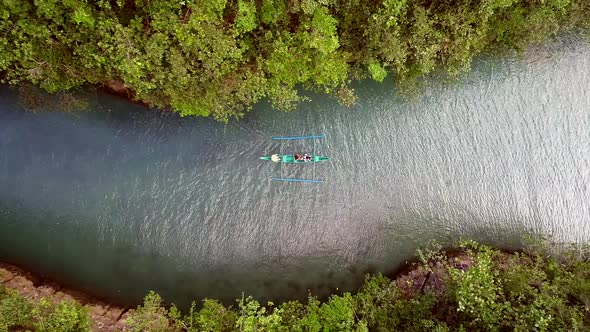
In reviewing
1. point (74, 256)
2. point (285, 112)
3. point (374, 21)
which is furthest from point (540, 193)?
point (74, 256)

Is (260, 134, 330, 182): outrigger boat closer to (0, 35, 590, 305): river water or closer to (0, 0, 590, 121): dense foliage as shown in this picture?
(0, 35, 590, 305): river water

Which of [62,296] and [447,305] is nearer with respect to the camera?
[447,305]

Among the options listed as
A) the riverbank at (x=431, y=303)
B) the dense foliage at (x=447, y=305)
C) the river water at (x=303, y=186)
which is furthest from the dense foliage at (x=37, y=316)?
the river water at (x=303, y=186)

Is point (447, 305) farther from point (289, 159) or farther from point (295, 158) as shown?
point (289, 159)

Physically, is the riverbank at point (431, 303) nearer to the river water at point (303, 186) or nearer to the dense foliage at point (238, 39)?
the river water at point (303, 186)

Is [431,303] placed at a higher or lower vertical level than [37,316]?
higher

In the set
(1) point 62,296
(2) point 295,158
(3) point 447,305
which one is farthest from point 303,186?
(1) point 62,296
